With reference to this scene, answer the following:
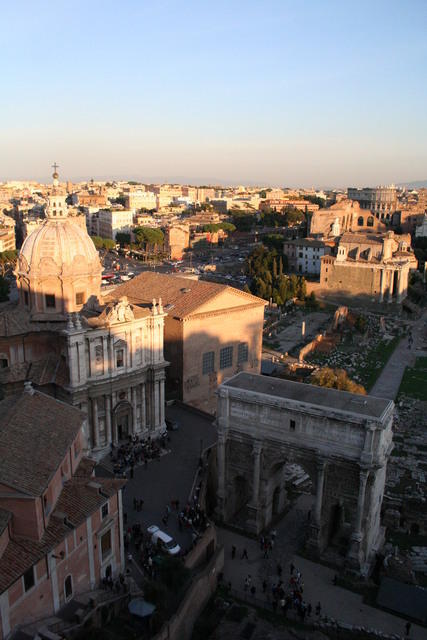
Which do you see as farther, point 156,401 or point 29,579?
point 156,401

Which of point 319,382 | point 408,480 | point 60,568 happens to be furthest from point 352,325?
point 60,568

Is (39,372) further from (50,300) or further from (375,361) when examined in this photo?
(375,361)

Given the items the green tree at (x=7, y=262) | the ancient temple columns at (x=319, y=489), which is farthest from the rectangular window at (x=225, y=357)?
the green tree at (x=7, y=262)

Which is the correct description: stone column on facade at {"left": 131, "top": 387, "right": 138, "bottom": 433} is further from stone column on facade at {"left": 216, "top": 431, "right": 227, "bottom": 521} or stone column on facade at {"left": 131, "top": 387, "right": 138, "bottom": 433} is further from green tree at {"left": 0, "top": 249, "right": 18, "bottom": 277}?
green tree at {"left": 0, "top": 249, "right": 18, "bottom": 277}

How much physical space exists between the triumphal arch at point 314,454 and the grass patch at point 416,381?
91.3 ft

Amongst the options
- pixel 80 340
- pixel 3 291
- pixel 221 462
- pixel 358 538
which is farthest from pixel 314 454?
pixel 3 291

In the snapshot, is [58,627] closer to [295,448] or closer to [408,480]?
[295,448]

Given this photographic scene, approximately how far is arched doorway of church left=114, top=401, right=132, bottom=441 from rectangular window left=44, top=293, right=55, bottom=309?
8.37 meters

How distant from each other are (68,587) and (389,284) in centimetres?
8332

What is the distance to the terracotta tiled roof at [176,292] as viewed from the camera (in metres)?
44.7

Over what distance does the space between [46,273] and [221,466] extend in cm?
1740

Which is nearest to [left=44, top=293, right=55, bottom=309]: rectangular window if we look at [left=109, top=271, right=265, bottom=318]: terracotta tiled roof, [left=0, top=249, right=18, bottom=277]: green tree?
[left=109, top=271, right=265, bottom=318]: terracotta tiled roof

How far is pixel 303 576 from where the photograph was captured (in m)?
28.8

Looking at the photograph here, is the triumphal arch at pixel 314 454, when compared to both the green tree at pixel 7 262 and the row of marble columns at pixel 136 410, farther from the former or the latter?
the green tree at pixel 7 262
